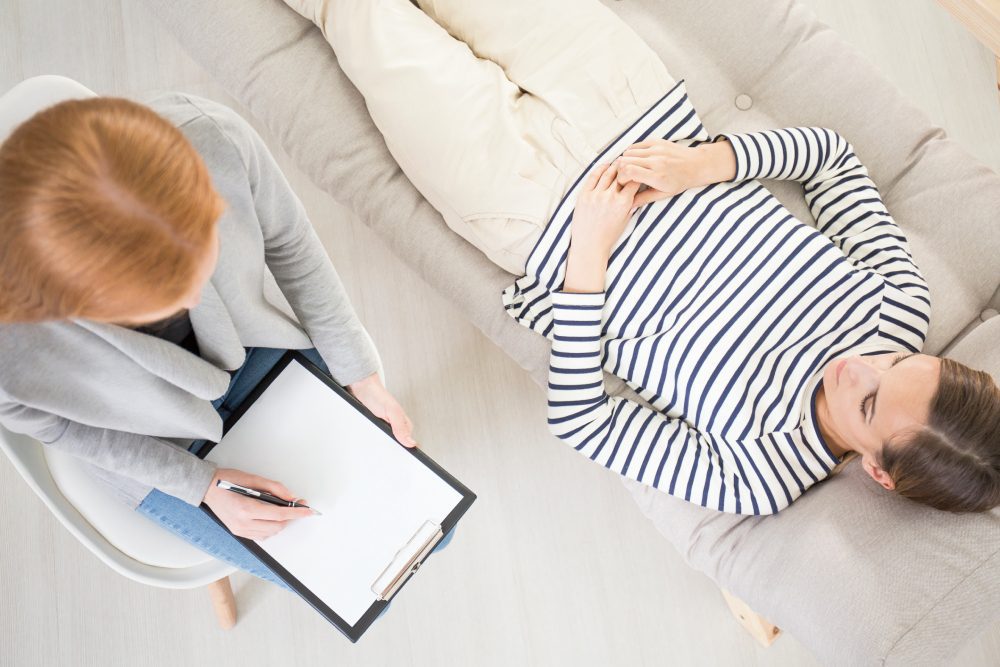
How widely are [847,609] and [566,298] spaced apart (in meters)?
0.62

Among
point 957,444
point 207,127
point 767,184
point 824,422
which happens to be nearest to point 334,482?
point 207,127

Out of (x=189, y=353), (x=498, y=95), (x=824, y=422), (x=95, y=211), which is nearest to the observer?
(x=95, y=211)

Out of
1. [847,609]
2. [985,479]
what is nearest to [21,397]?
[847,609]

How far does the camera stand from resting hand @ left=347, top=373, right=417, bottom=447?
3.86 feet

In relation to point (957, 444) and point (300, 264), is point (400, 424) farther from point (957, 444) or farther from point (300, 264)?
point (957, 444)

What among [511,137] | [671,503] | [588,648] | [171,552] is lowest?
[588,648]

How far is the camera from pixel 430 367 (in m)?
1.74

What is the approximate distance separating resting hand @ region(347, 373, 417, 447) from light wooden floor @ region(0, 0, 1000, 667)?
20.7 inches

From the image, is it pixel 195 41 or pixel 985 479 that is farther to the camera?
pixel 195 41

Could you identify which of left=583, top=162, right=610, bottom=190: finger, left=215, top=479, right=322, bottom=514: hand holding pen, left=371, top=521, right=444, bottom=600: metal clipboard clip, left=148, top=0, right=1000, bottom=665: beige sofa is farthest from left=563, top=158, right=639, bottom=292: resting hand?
left=215, top=479, right=322, bottom=514: hand holding pen

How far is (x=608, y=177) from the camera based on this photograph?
1.21 meters

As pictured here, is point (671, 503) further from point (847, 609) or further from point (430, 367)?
point (430, 367)

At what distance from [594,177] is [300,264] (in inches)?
20.0

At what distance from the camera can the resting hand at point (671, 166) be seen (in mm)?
1184
